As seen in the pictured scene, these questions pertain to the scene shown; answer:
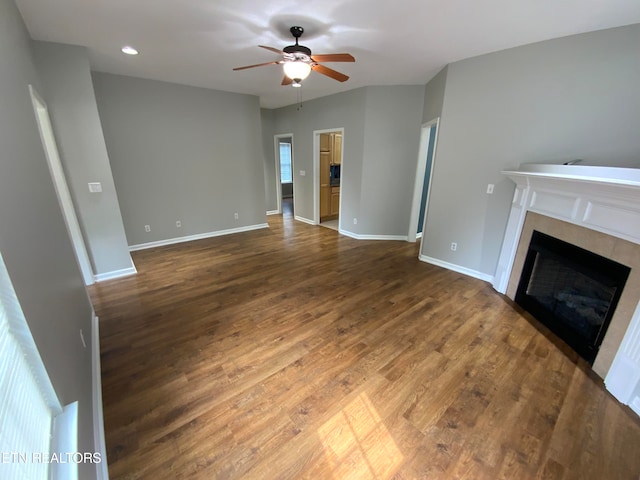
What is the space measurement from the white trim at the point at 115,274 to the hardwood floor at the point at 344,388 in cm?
33

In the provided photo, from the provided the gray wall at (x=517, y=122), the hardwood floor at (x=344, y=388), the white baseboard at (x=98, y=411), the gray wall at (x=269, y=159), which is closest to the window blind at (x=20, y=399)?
the white baseboard at (x=98, y=411)

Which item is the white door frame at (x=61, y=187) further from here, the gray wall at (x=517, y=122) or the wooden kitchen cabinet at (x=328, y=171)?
the gray wall at (x=517, y=122)

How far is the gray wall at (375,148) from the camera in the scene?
424 cm

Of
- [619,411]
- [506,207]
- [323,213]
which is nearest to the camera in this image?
[619,411]

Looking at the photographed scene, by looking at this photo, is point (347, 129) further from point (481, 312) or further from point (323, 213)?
point (481, 312)

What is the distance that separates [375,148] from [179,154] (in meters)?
3.36

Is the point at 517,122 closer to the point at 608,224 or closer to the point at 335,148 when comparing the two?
the point at 608,224

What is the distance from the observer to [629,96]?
7.39ft

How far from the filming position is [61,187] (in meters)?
2.81

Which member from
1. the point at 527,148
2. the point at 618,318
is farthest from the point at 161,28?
the point at 618,318

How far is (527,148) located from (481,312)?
72.3 inches

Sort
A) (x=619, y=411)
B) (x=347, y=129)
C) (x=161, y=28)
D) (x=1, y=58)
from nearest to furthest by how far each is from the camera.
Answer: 1. (x=1, y=58)
2. (x=619, y=411)
3. (x=161, y=28)
4. (x=347, y=129)

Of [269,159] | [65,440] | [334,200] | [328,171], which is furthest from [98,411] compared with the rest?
[269,159]

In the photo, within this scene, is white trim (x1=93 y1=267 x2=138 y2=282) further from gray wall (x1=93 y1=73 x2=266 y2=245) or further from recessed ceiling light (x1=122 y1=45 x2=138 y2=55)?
recessed ceiling light (x1=122 y1=45 x2=138 y2=55)
